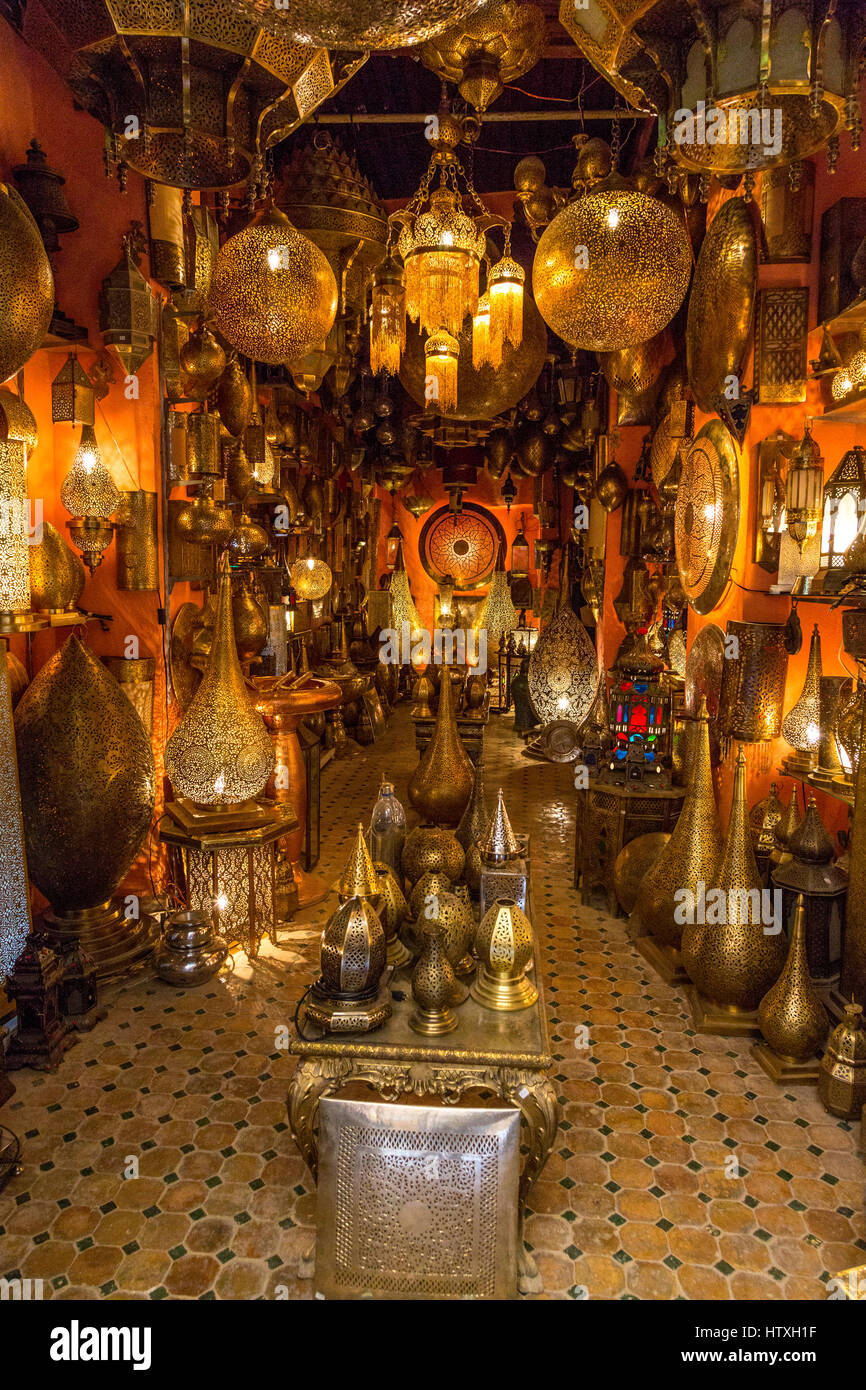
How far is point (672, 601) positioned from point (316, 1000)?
4.35 meters

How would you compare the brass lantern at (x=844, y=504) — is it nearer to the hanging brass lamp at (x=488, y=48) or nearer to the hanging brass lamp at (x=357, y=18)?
the hanging brass lamp at (x=488, y=48)

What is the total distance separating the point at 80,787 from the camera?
3988 mm

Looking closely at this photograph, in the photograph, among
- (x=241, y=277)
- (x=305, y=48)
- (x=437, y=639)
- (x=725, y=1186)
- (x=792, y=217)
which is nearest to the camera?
(x=305, y=48)

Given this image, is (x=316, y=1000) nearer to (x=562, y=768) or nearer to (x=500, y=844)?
(x=500, y=844)

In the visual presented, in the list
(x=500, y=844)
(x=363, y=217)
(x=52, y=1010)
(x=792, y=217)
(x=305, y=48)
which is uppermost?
(x=792, y=217)

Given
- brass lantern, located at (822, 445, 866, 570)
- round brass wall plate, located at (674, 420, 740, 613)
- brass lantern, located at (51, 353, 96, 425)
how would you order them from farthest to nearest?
round brass wall plate, located at (674, 420, 740, 613)
brass lantern, located at (51, 353, 96, 425)
brass lantern, located at (822, 445, 866, 570)

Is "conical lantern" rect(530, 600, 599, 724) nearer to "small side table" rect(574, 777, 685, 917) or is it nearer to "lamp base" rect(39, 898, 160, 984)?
"small side table" rect(574, 777, 685, 917)

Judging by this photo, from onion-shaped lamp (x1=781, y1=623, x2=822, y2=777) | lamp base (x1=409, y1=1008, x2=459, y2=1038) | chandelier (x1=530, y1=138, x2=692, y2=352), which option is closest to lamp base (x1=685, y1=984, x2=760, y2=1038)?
onion-shaped lamp (x1=781, y1=623, x2=822, y2=777)

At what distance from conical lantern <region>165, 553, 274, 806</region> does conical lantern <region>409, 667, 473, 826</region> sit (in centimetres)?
245

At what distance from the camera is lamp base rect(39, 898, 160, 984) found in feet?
13.8

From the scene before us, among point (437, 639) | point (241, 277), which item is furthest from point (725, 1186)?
point (437, 639)

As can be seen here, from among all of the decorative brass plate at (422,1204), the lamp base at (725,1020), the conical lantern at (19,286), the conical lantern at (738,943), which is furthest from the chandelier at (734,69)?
the lamp base at (725,1020)

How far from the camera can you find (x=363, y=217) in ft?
10.5

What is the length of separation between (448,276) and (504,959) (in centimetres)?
231
